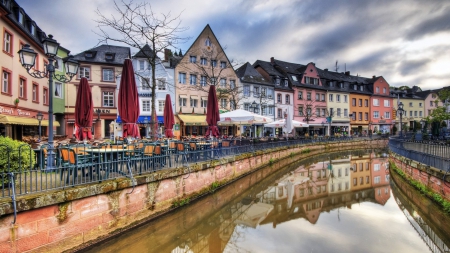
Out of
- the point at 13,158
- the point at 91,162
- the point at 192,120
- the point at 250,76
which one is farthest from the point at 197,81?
the point at 13,158

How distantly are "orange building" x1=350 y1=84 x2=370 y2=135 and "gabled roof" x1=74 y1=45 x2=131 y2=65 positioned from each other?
41.9 metres

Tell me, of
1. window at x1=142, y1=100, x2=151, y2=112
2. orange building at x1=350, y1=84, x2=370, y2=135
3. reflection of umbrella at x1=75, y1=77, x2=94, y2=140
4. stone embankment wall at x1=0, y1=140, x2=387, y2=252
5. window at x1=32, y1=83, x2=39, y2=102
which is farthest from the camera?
orange building at x1=350, y1=84, x2=370, y2=135

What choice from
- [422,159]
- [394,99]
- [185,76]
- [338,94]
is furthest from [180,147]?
[394,99]

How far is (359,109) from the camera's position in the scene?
174 feet

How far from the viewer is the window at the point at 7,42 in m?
17.2

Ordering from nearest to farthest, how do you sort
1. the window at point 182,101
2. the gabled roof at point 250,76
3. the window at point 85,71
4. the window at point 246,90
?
the window at point 85,71 < the window at point 182,101 < the window at point 246,90 < the gabled roof at point 250,76

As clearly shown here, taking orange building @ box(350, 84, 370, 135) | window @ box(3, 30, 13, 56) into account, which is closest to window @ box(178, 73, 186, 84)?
window @ box(3, 30, 13, 56)

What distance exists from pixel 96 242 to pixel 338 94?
51.0m

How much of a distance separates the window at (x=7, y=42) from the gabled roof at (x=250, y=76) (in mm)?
25064

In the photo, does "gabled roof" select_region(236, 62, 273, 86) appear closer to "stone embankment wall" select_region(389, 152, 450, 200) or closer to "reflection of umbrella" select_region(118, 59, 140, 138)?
"stone embankment wall" select_region(389, 152, 450, 200)

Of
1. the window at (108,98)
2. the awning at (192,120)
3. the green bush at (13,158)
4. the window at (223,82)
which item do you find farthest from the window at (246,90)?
the green bush at (13,158)

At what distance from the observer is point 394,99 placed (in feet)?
194

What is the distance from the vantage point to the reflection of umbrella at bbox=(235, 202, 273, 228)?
30.3 ft

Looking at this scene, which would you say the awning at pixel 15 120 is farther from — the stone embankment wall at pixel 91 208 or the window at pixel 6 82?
the stone embankment wall at pixel 91 208
